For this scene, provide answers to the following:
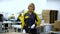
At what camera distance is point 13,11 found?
5.87m

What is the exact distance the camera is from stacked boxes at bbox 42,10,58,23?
15.7 feet

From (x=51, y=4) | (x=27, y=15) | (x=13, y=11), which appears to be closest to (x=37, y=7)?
(x=51, y=4)

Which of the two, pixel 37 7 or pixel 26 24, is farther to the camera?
pixel 37 7

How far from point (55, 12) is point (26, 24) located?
134 centimetres

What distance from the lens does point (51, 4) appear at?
5613mm

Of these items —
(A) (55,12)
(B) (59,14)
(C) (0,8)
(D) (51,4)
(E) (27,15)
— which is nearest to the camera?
A: (E) (27,15)

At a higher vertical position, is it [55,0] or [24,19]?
[55,0]

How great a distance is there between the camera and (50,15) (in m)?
4.87

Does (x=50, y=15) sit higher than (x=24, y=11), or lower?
lower

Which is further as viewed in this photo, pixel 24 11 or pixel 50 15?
pixel 24 11

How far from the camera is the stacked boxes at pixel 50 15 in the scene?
188 inches

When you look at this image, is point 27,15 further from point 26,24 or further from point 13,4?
point 13,4

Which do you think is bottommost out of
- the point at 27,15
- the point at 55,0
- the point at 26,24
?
the point at 26,24

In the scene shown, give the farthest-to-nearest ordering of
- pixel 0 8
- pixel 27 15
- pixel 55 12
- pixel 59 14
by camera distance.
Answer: pixel 0 8 < pixel 59 14 < pixel 55 12 < pixel 27 15
